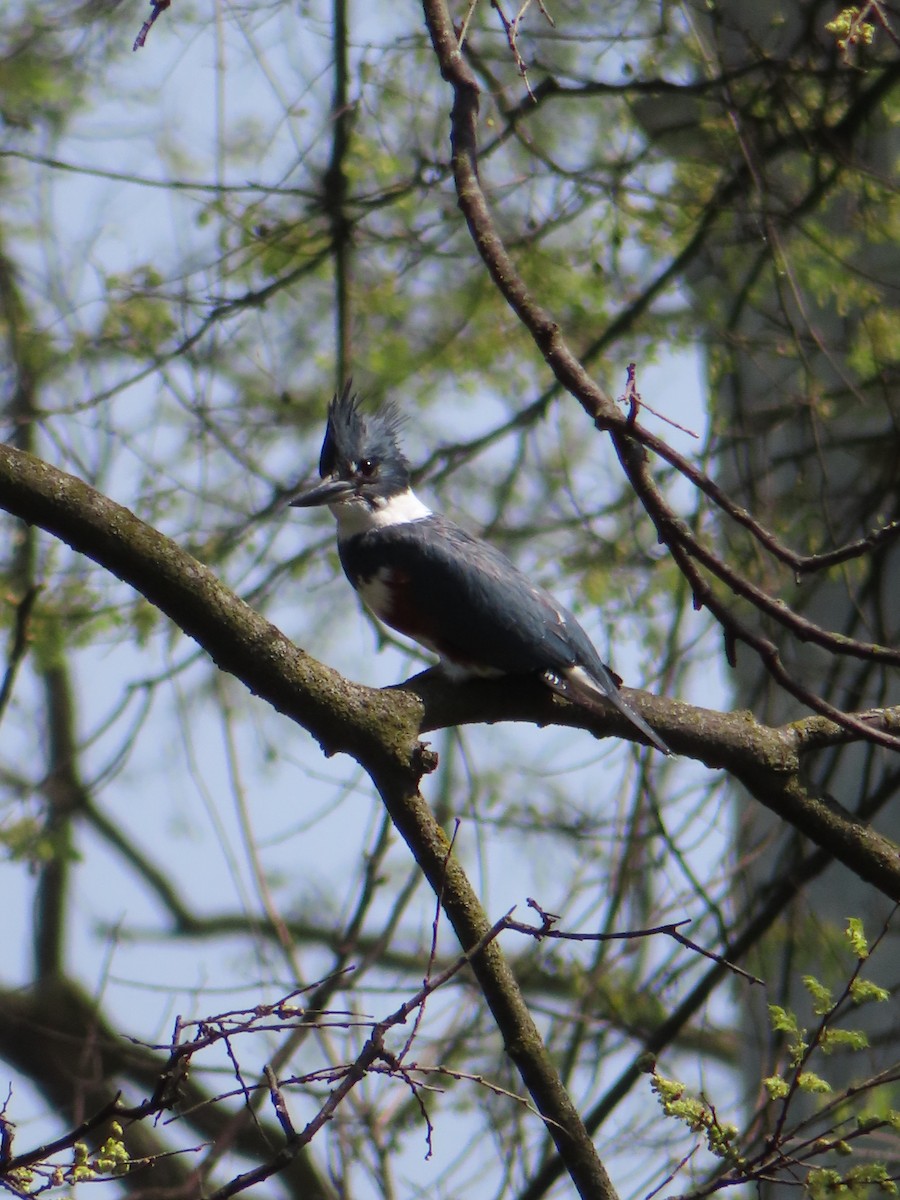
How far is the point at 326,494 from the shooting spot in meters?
3.81

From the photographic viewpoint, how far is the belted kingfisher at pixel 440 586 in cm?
319

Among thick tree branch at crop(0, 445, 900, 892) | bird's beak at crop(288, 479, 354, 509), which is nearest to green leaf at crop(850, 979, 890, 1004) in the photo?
thick tree branch at crop(0, 445, 900, 892)

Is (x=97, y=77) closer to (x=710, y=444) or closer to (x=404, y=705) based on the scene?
(x=710, y=444)

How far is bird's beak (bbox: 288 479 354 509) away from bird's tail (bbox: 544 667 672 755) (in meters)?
0.89

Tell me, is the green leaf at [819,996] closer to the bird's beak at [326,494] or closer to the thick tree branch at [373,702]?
the thick tree branch at [373,702]

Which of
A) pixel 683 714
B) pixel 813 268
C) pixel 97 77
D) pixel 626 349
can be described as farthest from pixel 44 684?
pixel 683 714

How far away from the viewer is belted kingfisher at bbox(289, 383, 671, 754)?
3.19 metres

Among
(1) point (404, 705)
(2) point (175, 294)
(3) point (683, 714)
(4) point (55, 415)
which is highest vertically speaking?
(2) point (175, 294)

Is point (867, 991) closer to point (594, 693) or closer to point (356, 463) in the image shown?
point (594, 693)

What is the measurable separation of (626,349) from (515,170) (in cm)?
76

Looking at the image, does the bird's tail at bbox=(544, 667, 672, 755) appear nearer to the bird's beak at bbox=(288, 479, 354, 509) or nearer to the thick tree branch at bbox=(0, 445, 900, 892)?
the thick tree branch at bbox=(0, 445, 900, 892)

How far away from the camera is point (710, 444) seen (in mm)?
A: 4750

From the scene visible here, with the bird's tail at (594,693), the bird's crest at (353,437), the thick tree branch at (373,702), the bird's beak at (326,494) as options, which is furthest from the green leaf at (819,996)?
the bird's crest at (353,437)

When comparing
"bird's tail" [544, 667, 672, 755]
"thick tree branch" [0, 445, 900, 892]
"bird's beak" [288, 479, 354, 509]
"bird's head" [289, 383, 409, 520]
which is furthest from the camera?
"bird's head" [289, 383, 409, 520]
